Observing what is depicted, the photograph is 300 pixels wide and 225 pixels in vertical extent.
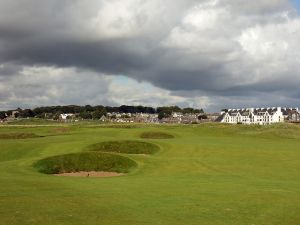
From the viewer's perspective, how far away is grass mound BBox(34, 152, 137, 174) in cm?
4022

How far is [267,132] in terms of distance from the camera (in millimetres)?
85312

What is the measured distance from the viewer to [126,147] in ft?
174

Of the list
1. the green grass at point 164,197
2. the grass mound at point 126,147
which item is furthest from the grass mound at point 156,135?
the green grass at point 164,197

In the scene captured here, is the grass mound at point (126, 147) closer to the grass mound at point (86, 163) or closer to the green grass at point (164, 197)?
the grass mound at point (86, 163)

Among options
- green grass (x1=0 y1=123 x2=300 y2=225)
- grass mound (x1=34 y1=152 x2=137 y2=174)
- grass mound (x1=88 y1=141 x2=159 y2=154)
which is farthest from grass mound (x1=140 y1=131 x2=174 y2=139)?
green grass (x1=0 y1=123 x2=300 y2=225)

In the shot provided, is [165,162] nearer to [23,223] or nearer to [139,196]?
[139,196]

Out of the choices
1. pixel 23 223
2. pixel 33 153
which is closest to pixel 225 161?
pixel 33 153

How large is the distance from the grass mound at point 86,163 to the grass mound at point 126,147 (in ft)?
25.6

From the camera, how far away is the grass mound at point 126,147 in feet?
168

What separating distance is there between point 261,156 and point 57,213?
32.6 metres

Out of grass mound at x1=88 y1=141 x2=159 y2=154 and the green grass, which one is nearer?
the green grass

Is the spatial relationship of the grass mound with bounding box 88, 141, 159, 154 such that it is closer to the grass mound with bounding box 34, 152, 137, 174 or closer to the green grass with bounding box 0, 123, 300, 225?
the grass mound with bounding box 34, 152, 137, 174

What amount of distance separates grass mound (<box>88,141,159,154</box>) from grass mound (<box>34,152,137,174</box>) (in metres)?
7.81

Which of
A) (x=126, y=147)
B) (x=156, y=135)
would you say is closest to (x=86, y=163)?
(x=126, y=147)
